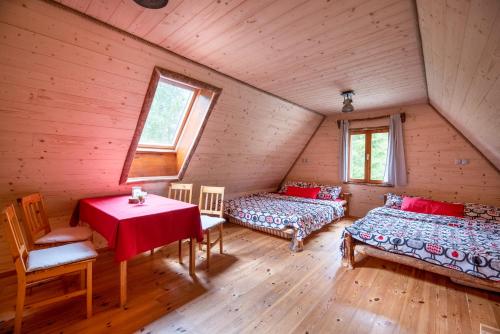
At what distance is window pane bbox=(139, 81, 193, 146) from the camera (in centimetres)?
301

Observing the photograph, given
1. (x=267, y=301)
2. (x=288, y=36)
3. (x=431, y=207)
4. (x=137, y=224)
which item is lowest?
(x=267, y=301)

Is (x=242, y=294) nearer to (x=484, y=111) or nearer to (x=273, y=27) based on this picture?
(x=273, y=27)

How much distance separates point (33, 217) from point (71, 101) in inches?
47.5

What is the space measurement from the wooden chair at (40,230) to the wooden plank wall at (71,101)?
193mm

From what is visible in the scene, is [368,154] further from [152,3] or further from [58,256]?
[58,256]

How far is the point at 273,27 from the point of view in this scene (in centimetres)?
184

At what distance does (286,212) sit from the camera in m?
3.69

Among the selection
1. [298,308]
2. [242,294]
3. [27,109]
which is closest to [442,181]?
[298,308]

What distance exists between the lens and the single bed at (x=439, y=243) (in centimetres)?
215

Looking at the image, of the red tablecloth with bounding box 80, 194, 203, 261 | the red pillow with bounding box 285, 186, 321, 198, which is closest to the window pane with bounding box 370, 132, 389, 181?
the red pillow with bounding box 285, 186, 321, 198

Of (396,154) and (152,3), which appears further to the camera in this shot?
(396,154)

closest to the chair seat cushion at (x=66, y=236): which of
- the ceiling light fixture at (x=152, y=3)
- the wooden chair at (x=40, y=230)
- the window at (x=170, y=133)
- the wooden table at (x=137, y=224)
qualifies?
the wooden chair at (x=40, y=230)

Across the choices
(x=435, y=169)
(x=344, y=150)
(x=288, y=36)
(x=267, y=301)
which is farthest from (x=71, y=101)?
(x=435, y=169)

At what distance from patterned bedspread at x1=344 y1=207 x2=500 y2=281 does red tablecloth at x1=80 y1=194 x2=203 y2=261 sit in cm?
187
